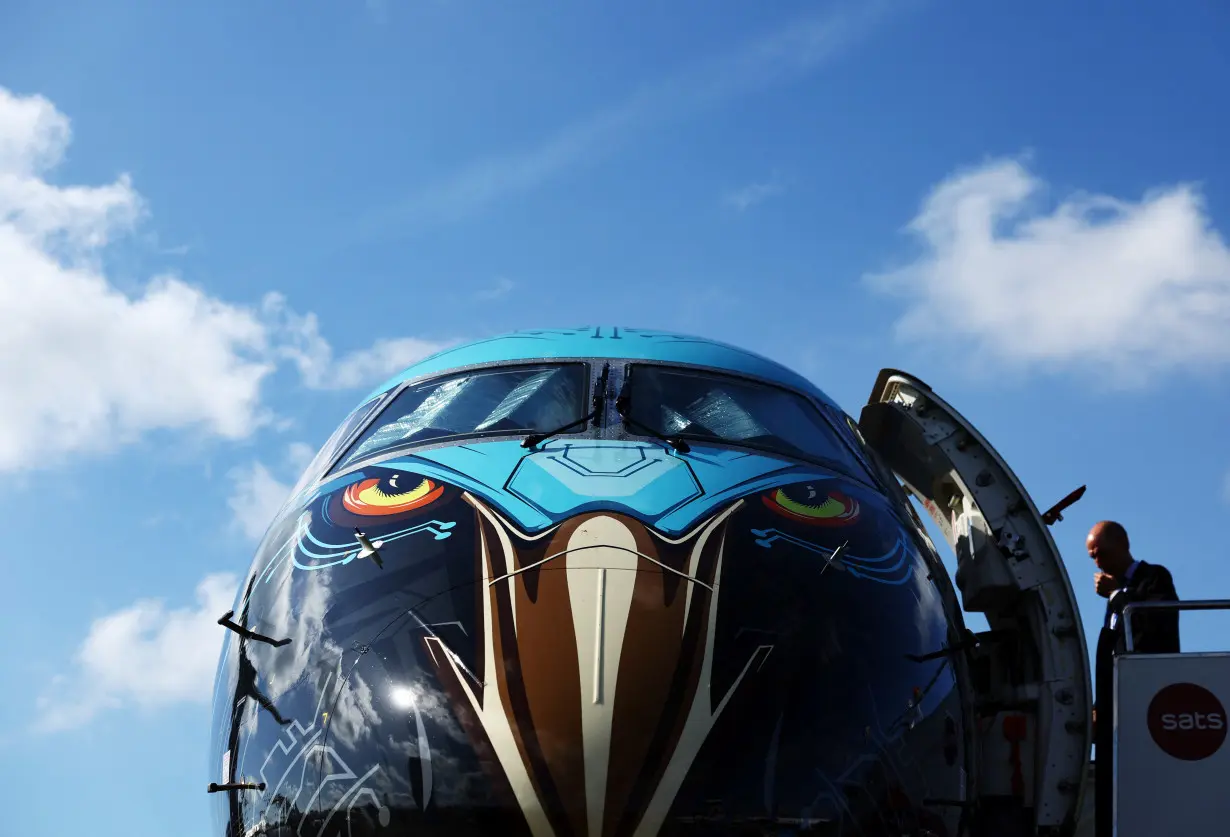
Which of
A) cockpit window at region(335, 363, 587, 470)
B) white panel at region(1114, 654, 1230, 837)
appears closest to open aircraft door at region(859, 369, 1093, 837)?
white panel at region(1114, 654, 1230, 837)

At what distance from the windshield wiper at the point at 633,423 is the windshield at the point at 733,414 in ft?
0.09

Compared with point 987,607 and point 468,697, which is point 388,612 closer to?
point 468,697

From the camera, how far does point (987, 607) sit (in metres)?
8.45

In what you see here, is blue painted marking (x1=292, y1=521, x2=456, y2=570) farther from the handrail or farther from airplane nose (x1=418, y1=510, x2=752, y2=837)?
the handrail

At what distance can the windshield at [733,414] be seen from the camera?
780cm

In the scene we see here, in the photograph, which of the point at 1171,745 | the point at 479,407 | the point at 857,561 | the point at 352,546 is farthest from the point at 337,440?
the point at 1171,745

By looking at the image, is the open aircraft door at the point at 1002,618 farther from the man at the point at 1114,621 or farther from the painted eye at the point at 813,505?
the painted eye at the point at 813,505

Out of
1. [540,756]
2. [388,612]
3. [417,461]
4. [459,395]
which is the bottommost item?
[540,756]

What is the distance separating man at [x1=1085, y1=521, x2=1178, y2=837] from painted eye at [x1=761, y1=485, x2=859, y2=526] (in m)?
1.70

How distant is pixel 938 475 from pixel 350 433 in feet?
11.6

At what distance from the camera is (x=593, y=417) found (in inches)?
304

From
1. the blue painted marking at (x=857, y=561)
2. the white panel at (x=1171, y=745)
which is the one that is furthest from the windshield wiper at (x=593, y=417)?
the white panel at (x=1171, y=745)

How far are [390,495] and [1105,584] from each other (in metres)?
4.70

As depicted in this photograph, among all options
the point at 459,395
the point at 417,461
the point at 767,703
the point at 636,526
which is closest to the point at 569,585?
the point at 636,526
